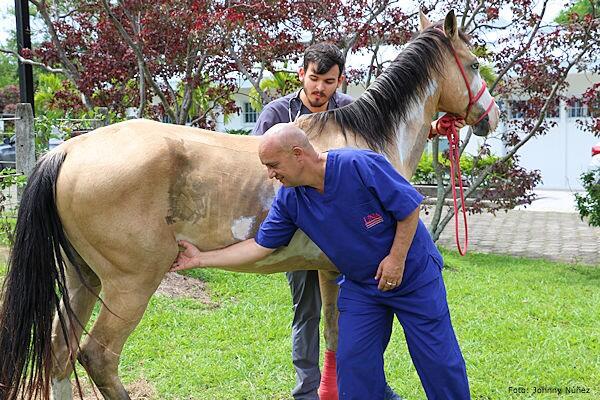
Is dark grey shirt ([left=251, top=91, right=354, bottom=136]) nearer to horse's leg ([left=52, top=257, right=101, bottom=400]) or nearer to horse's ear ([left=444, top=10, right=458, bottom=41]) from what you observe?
horse's ear ([left=444, top=10, right=458, bottom=41])

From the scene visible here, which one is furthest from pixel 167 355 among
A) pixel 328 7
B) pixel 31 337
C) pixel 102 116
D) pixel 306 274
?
pixel 328 7

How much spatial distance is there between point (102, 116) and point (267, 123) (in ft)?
11.8

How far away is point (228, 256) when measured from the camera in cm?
303

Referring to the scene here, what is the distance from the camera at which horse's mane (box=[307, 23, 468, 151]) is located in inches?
135

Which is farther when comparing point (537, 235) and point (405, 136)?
point (537, 235)

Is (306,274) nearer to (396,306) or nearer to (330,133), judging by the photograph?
(330,133)

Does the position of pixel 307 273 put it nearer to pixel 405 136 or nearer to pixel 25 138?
pixel 405 136

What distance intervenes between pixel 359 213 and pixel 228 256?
0.70m

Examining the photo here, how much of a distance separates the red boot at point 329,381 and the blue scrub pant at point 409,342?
0.98 meters

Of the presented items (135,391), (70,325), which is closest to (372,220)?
(70,325)

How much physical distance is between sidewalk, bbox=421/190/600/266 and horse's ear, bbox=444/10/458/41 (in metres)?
6.36

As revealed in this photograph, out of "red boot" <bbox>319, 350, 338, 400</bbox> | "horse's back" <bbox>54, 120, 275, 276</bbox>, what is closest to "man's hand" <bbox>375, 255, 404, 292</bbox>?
"horse's back" <bbox>54, 120, 275, 276</bbox>

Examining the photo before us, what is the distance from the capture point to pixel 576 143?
A: 18.6 m

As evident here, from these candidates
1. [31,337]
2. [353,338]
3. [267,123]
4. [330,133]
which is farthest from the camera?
[267,123]
